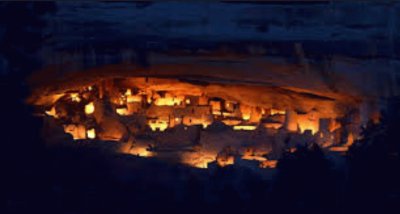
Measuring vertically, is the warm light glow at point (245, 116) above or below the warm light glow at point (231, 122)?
above

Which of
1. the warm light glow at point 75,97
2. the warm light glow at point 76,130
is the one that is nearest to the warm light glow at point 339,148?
the warm light glow at point 76,130

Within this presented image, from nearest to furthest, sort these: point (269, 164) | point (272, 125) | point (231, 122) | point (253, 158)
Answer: point (269, 164) < point (253, 158) < point (272, 125) < point (231, 122)

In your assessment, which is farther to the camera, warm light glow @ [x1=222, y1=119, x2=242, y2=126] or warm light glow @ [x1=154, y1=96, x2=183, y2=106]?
warm light glow @ [x1=154, y1=96, x2=183, y2=106]

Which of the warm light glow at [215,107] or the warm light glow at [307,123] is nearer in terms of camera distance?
the warm light glow at [307,123]

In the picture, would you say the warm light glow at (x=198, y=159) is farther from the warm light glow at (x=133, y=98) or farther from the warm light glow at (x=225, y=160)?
the warm light glow at (x=133, y=98)

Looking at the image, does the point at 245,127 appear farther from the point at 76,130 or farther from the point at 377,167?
the point at 377,167

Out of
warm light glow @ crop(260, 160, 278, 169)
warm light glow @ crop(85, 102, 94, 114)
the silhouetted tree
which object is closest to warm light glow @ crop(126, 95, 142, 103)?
warm light glow @ crop(85, 102, 94, 114)

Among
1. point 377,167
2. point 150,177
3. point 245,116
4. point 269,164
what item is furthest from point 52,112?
point 377,167

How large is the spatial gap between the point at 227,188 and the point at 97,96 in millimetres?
2421

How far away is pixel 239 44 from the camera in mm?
9562

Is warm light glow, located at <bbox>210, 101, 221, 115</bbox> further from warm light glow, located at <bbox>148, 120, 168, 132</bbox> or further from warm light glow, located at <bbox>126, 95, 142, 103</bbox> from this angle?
warm light glow, located at <bbox>126, 95, 142, 103</bbox>

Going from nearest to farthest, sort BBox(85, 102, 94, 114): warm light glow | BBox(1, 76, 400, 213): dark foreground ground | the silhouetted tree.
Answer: the silhouetted tree → BBox(1, 76, 400, 213): dark foreground ground → BBox(85, 102, 94, 114): warm light glow

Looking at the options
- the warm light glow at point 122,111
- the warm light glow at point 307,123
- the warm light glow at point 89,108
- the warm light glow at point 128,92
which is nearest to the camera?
the warm light glow at point 307,123

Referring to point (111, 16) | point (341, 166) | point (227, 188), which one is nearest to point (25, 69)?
point (111, 16)
